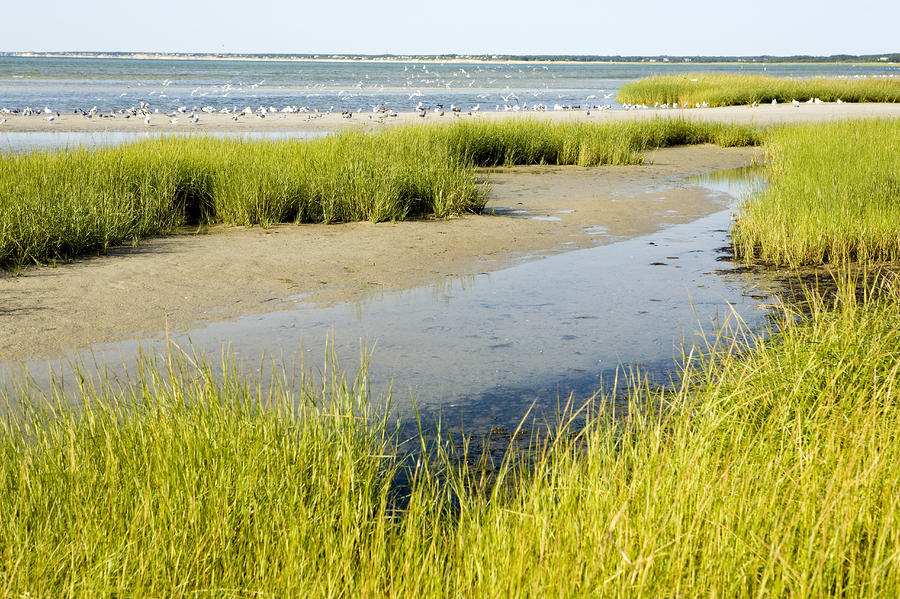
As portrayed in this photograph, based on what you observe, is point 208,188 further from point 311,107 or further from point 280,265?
point 311,107

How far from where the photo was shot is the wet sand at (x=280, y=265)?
21.7 ft

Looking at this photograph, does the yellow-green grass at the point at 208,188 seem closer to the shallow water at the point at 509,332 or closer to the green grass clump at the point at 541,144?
the shallow water at the point at 509,332

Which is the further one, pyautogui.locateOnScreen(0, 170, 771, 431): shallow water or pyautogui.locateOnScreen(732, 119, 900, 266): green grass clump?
pyautogui.locateOnScreen(732, 119, 900, 266): green grass clump

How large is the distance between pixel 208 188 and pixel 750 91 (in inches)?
1215

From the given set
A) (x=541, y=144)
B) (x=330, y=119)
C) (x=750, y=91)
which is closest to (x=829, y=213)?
(x=541, y=144)

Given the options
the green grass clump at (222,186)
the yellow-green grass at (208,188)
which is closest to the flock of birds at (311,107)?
the yellow-green grass at (208,188)

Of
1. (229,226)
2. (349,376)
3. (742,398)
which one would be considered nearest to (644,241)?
(229,226)

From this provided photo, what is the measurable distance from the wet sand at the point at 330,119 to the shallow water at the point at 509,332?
1529cm

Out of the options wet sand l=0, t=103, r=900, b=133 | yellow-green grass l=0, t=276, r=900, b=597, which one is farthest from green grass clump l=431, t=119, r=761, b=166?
yellow-green grass l=0, t=276, r=900, b=597

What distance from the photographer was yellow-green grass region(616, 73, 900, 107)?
36.8m

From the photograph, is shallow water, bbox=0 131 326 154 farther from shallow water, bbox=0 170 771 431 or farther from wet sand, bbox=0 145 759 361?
shallow water, bbox=0 170 771 431

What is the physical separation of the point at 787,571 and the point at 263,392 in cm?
327

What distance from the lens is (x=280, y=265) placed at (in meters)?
8.55

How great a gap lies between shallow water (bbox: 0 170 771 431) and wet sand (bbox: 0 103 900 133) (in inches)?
602
